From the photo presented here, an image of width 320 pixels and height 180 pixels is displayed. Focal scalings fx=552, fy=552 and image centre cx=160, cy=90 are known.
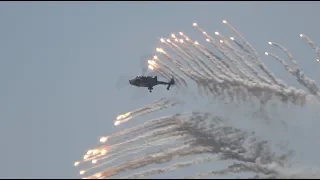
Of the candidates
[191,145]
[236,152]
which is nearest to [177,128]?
[191,145]

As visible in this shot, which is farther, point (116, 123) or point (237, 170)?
point (116, 123)

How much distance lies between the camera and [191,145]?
63250 mm

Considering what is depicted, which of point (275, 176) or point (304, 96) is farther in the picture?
point (304, 96)

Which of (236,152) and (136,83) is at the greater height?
(136,83)

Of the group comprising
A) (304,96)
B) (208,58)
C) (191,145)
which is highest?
(208,58)

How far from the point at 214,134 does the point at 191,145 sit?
3.07 m

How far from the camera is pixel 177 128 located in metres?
65.8

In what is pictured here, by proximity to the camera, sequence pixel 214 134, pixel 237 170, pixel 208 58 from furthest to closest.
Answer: pixel 208 58
pixel 214 134
pixel 237 170

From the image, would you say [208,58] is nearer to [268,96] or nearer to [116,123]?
[268,96]

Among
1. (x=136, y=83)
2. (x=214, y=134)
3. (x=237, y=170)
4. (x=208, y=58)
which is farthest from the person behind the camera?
(x=136, y=83)

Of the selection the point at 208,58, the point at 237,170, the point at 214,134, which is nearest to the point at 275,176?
the point at 237,170

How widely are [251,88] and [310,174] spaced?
1209 centimetres

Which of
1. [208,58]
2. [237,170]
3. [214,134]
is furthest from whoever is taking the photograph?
[208,58]

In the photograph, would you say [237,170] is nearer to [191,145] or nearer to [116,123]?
[191,145]
